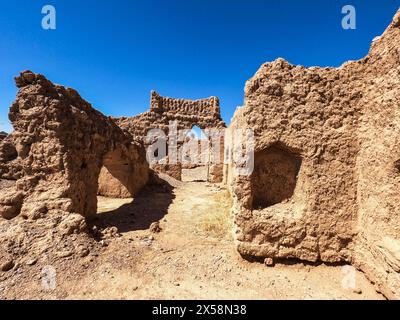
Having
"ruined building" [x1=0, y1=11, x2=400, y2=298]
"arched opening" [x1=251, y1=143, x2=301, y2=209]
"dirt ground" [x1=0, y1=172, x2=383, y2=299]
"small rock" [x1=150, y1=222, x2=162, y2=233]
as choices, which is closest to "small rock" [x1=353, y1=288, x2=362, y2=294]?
"dirt ground" [x1=0, y1=172, x2=383, y2=299]

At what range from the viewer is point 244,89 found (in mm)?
4113

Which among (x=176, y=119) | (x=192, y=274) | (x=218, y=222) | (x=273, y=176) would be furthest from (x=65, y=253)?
(x=176, y=119)

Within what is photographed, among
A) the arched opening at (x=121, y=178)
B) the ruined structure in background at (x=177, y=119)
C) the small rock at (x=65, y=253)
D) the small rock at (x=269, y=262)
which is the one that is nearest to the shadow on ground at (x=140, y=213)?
the arched opening at (x=121, y=178)

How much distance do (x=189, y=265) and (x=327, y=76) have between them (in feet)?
13.7

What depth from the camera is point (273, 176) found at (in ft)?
13.9

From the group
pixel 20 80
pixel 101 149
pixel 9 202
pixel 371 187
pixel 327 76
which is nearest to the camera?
pixel 371 187

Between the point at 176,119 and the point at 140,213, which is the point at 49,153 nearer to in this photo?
the point at 140,213

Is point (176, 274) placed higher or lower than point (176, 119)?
lower

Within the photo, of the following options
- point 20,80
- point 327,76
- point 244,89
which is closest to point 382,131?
point 327,76

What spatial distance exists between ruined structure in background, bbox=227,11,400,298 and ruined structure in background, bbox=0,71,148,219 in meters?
3.87

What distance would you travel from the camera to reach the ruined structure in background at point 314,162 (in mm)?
3586

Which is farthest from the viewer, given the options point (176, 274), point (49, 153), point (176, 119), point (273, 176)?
point (176, 119)

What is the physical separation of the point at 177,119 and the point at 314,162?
11.0 m

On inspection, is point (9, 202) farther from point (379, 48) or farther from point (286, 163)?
point (379, 48)
